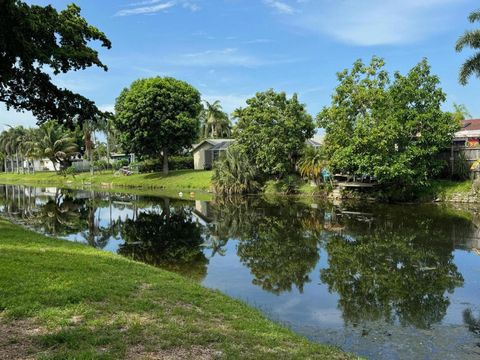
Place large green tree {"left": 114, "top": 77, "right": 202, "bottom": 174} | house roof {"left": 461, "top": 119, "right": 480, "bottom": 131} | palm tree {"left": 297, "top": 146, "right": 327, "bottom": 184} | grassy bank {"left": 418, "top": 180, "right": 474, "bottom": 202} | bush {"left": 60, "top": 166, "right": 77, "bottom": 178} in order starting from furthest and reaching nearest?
bush {"left": 60, "top": 166, "right": 77, "bottom": 178} < large green tree {"left": 114, "top": 77, "right": 202, "bottom": 174} < house roof {"left": 461, "top": 119, "right": 480, "bottom": 131} < palm tree {"left": 297, "top": 146, "right": 327, "bottom": 184} < grassy bank {"left": 418, "top": 180, "right": 474, "bottom": 202}

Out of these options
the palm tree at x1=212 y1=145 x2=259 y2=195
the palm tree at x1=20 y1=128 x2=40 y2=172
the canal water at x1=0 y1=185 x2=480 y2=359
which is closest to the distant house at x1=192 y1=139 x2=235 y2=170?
the palm tree at x1=212 y1=145 x2=259 y2=195

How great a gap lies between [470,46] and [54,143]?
6501cm

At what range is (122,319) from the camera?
7238 millimetres

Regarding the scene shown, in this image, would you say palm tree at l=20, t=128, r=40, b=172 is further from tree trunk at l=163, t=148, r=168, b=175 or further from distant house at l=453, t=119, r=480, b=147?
distant house at l=453, t=119, r=480, b=147

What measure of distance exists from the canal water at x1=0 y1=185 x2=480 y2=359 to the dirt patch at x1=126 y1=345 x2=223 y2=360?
8.85ft

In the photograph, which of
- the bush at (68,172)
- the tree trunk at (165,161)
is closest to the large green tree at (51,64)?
the tree trunk at (165,161)

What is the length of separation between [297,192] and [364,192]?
665 centimetres

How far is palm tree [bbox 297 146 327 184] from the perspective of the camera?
120ft

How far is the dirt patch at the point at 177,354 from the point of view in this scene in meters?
5.84

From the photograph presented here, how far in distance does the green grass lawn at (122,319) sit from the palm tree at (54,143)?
2755 inches

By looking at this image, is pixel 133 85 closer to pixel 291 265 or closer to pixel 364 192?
pixel 364 192

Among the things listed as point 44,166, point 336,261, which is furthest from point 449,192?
point 44,166

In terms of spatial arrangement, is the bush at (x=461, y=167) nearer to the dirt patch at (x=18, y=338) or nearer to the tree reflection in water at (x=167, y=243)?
the tree reflection in water at (x=167, y=243)

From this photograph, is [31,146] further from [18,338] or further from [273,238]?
[18,338]
